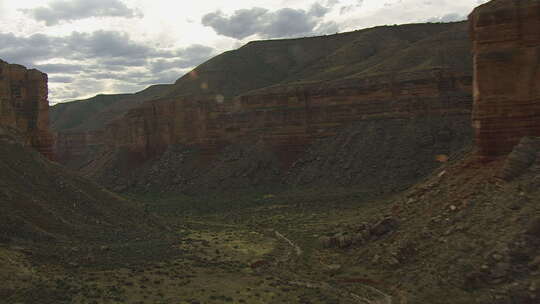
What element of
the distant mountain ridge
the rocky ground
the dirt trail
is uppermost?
the distant mountain ridge

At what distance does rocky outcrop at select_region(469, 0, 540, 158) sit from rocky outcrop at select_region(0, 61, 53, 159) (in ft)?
87.8

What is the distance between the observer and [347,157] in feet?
128

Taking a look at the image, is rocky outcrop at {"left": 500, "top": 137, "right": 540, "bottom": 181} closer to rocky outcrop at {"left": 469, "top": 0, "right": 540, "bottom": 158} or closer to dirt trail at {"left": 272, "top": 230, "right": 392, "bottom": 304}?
rocky outcrop at {"left": 469, "top": 0, "right": 540, "bottom": 158}

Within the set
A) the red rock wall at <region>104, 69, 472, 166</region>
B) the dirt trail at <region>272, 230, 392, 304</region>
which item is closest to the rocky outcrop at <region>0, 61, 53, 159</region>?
the red rock wall at <region>104, 69, 472, 166</region>

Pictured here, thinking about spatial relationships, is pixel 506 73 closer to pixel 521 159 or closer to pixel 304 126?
pixel 521 159

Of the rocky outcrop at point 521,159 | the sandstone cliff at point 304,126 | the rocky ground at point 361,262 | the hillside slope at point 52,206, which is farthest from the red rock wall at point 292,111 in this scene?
the rocky outcrop at point 521,159

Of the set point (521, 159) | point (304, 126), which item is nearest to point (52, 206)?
→ point (521, 159)

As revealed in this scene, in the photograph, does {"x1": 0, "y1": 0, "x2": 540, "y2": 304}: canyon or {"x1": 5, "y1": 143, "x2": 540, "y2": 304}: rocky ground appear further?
{"x1": 0, "y1": 0, "x2": 540, "y2": 304}: canyon

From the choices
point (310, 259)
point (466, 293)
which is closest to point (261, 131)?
point (310, 259)

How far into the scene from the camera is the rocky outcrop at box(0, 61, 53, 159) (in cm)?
3109

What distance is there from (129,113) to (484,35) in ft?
145

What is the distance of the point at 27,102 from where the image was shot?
3222 cm

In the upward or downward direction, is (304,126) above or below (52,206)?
above

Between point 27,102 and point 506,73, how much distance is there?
1115 inches
